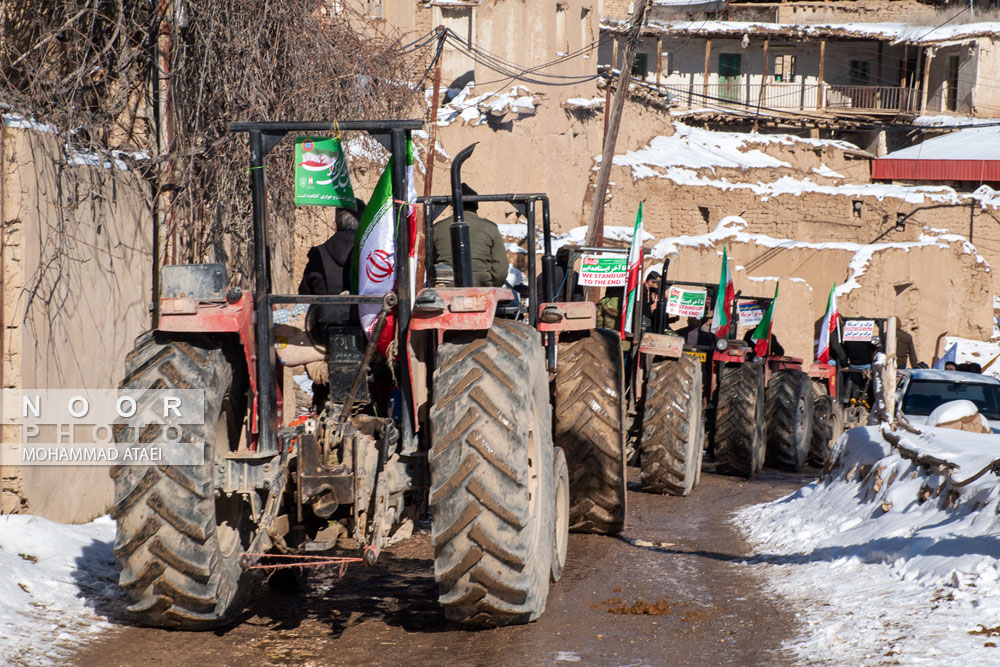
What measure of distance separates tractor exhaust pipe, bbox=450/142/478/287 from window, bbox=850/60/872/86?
47293 millimetres

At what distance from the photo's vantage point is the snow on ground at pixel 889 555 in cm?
474

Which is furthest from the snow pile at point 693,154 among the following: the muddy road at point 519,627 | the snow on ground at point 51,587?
the snow on ground at point 51,587

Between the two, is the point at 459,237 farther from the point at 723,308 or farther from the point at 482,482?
the point at 723,308

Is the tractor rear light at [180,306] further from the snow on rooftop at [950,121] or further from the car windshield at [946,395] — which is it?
the snow on rooftop at [950,121]

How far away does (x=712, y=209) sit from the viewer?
34250 millimetres

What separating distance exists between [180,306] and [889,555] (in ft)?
12.9

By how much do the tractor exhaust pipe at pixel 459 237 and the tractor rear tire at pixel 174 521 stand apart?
151 centimetres

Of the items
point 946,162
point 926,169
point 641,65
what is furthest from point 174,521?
point 641,65

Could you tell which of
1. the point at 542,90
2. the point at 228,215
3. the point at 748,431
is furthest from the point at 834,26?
the point at 228,215

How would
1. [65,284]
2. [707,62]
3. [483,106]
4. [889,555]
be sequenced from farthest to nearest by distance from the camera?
[707,62] < [483,106] < [65,284] < [889,555]

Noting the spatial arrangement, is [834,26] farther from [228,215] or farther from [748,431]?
[228,215]

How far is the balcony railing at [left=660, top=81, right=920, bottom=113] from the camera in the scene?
47.4 metres

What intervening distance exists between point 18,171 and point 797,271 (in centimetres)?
2648

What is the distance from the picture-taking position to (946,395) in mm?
14359
